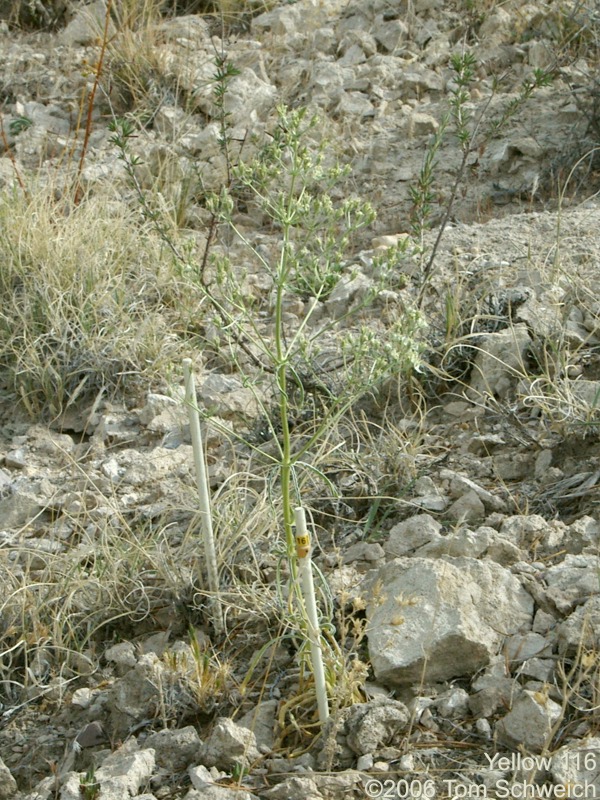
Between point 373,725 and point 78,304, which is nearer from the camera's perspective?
point 373,725

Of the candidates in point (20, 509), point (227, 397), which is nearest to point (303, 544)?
point (20, 509)

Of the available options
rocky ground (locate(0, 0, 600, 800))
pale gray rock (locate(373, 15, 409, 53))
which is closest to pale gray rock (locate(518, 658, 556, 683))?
rocky ground (locate(0, 0, 600, 800))

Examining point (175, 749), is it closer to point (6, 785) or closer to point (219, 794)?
point (219, 794)

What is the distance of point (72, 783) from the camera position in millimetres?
2002

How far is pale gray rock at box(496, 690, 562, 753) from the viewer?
1955mm

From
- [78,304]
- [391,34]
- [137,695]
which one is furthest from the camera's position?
[391,34]

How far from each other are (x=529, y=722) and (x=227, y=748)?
623 millimetres

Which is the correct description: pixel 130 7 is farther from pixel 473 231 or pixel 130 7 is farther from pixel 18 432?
pixel 18 432

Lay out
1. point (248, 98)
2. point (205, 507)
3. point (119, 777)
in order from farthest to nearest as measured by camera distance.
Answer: point (248, 98) → point (205, 507) → point (119, 777)

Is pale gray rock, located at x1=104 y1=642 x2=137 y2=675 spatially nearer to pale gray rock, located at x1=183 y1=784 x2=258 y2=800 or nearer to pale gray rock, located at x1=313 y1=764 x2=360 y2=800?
pale gray rock, located at x1=183 y1=784 x2=258 y2=800

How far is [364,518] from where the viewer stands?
9.18 ft

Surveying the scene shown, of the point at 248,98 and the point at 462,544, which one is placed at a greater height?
the point at 248,98

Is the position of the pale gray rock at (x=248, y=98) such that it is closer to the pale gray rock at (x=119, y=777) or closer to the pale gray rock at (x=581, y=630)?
the pale gray rock at (x=581, y=630)

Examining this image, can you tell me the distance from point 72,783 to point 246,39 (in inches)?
188
